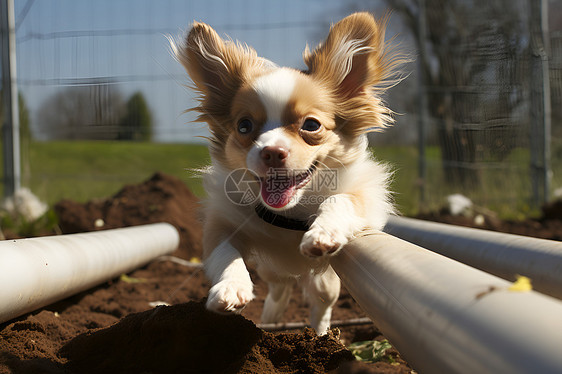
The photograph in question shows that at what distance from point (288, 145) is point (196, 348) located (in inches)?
40.2

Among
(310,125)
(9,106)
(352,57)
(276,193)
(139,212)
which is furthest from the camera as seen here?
(9,106)

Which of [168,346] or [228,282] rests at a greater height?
[228,282]

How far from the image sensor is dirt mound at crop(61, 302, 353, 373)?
69.8 inches

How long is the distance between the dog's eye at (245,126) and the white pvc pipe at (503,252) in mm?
1310

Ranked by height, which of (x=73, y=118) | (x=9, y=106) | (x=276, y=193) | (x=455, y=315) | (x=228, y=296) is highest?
(x=9, y=106)

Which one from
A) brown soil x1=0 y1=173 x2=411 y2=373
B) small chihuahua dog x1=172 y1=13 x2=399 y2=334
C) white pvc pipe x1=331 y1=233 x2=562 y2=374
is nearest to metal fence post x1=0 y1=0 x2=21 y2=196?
brown soil x1=0 y1=173 x2=411 y2=373

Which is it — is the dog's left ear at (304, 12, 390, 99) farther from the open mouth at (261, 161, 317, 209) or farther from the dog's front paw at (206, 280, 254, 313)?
the dog's front paw at (206, 280, 254, 313)

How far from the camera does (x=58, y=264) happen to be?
2.67 meters

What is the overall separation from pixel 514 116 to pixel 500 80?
7.61ft

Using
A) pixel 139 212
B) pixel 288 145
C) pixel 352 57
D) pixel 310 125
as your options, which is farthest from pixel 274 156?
pixel 139 212

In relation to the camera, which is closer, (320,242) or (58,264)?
(320,242)

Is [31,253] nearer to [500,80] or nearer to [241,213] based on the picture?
[241,213]

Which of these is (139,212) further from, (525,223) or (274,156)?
(525,223)

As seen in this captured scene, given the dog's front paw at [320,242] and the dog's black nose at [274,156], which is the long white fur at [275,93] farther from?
the dog's front paw at [320,242]
